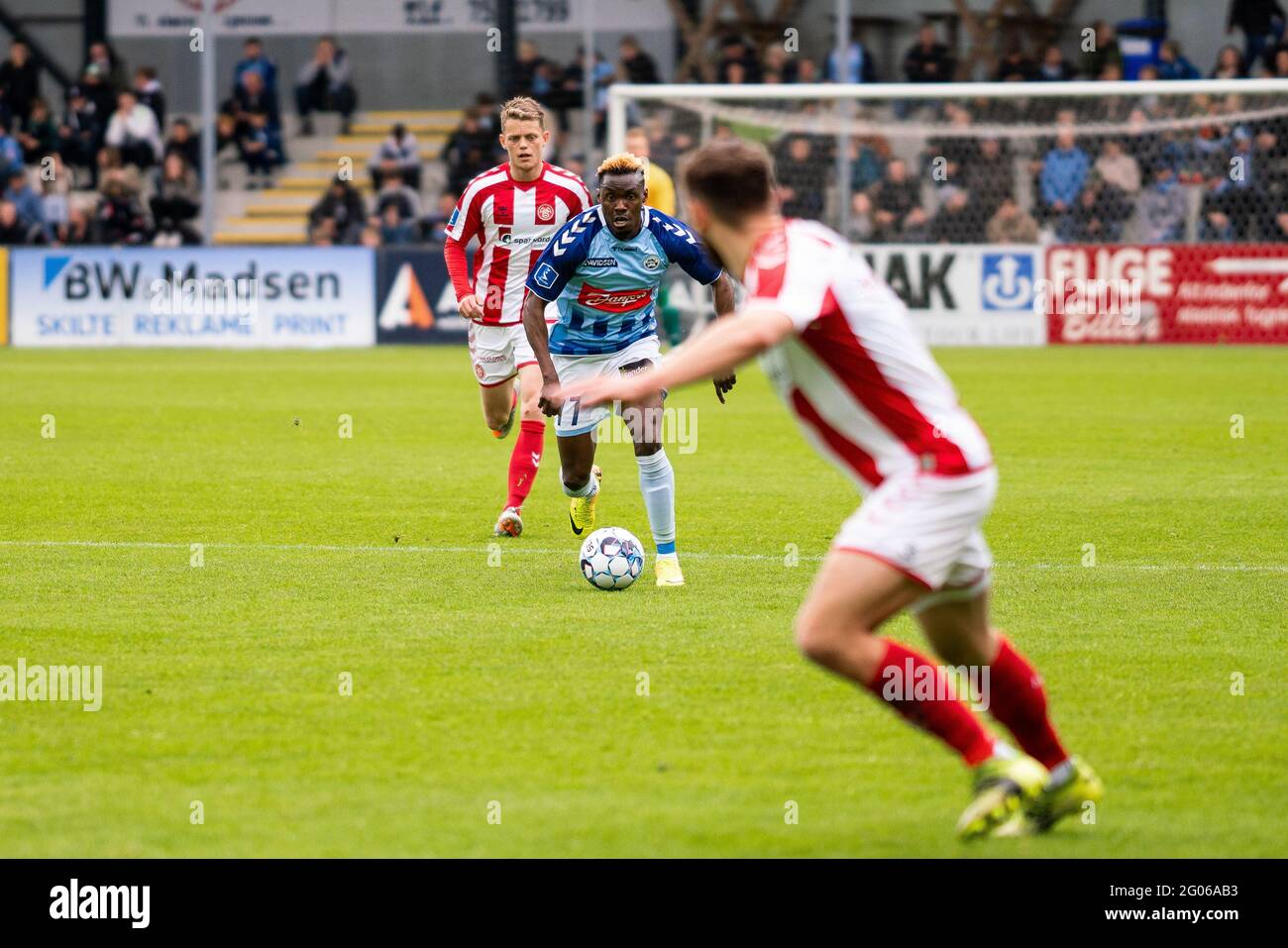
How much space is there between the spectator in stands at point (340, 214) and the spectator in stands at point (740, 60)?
5634 millimetres

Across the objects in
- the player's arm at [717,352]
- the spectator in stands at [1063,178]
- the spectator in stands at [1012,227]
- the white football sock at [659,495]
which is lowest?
the white football sock at [659,495]

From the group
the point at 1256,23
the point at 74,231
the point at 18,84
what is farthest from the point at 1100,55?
the point at 18,84

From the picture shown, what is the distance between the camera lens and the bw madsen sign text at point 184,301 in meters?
24.1

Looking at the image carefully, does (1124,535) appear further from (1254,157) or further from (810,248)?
(1254,157)

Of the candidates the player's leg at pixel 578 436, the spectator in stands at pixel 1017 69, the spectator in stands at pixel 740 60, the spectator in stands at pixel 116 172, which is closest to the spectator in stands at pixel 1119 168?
the spectator in stands at pixel 1017 69

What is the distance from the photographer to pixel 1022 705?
4828 millimetres

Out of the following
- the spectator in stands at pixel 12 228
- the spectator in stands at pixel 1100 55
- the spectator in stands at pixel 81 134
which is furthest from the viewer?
the spectator in stands at pixel 81 134

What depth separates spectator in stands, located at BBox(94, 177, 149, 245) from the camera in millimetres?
26094

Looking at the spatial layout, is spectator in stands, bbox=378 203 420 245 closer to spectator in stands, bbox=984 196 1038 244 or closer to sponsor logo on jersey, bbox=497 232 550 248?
spectator in stands, bbox=984 196 1038 244

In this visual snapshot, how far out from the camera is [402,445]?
14.4 m

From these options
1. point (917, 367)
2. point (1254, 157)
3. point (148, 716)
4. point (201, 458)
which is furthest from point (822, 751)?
point (1254, 157)

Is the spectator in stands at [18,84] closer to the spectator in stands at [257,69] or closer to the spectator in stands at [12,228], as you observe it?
the spectator in stands at [12,228]

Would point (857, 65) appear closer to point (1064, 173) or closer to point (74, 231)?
point (1064, 173)

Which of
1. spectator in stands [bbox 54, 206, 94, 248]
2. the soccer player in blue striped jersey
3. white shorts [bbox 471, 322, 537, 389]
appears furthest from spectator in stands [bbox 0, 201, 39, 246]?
the soccer player in blue striped jersey
